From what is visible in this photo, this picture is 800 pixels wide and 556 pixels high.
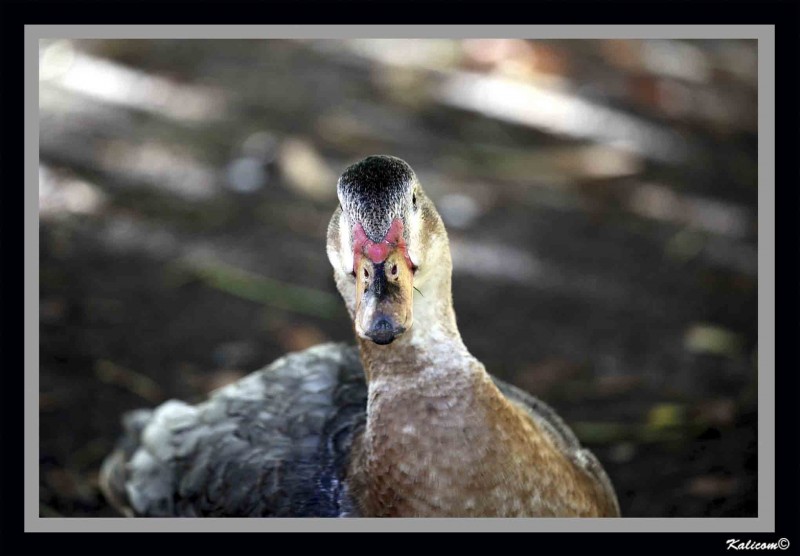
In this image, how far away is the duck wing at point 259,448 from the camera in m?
2.95

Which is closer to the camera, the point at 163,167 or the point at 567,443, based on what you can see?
the point at 567,443

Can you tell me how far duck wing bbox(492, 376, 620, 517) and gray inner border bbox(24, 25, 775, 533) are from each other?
387 mm

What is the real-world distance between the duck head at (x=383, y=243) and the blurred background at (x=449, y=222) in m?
1.45

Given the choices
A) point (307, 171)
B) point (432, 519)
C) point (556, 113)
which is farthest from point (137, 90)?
point (432, 519)

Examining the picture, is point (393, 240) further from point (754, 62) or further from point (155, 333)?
point (754, 62)

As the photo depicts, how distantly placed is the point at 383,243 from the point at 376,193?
0.12 m

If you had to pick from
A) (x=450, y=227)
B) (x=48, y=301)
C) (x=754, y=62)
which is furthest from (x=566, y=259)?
(x=48, y=301)

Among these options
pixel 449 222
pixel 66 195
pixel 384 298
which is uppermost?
pixel 66 195

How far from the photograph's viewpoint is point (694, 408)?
3936mm

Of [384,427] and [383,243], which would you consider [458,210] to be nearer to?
[384,427]

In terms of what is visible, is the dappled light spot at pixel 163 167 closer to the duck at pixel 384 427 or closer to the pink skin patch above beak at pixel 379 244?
the duck at pixel 384 427

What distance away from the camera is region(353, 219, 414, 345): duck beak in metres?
2.34

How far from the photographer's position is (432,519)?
2.62 metres
